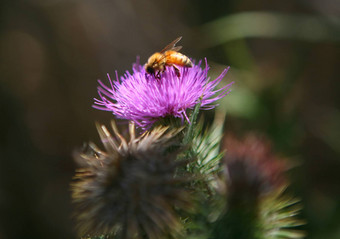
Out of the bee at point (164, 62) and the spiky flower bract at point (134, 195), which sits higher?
the bee at point (164, 62)

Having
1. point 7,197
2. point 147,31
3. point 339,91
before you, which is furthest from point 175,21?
point 7,197

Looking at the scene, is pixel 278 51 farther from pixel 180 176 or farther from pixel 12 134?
pixel 180 176

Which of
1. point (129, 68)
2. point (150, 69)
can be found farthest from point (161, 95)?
point (129, 68)

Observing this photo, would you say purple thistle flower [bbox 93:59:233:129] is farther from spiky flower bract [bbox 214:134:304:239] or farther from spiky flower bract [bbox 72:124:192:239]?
spiky flower bract [bbox 214:134:304:239]

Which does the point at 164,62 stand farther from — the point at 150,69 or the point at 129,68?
the point at 129,68

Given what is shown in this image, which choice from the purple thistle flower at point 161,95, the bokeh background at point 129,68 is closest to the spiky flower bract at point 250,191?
the purple thistle flower at point 161,95

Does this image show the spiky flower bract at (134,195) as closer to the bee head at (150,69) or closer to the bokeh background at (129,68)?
the bee head at (150,69)

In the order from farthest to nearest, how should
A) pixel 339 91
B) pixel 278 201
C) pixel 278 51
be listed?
pixel 278 51, pixel 339 91, pixel 278 201
